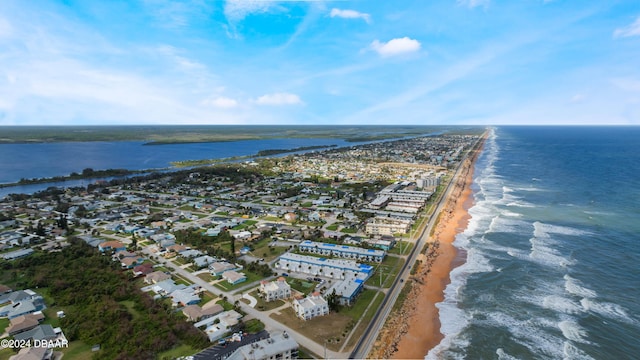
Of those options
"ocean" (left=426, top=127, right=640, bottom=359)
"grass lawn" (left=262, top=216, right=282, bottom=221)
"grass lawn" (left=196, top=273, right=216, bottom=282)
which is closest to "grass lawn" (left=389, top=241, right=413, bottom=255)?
"ocean" (left=426, top=127, right=640, bottom=359)

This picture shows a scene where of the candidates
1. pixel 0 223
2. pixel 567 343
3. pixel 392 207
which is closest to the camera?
pixel 567 343

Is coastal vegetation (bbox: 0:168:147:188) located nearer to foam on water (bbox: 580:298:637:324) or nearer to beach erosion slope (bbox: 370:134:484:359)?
beach erosion slope (bbox: 370:134:484:359)

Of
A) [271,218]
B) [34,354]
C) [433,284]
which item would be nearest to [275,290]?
[433,284]

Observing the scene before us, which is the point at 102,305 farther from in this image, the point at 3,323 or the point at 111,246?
the point at 111,246

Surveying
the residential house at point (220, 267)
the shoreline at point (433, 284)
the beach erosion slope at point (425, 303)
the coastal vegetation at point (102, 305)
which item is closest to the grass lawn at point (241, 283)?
the residential house at point (220, 267)

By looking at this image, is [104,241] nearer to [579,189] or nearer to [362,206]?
[362,206]

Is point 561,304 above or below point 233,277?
below

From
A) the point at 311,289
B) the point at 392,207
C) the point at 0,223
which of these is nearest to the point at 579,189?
the point at 392,207
